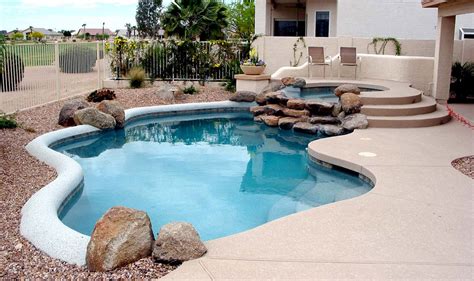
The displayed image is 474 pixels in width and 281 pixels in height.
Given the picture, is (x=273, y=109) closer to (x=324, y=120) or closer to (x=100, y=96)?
(x=324, y=120)

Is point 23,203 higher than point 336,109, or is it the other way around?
point 336,109

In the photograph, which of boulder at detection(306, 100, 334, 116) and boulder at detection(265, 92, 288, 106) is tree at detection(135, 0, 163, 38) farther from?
boulder at detection(306, 100, 334, 116)

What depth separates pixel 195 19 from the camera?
25953mm

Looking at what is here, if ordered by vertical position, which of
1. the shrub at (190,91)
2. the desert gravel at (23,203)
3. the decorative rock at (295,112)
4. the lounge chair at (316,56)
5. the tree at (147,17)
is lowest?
the desert gravel at (23,203)

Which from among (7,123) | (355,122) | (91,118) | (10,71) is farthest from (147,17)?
(355,122)

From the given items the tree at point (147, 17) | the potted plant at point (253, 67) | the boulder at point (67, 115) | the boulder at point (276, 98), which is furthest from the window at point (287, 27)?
the tree at point (147, 17)

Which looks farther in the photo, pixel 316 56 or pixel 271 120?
pixel 316 56

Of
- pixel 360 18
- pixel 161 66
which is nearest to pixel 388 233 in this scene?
pixel 161 66

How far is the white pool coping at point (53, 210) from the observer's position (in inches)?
179

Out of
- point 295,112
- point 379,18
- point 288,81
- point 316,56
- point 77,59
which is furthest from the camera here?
point 379,18

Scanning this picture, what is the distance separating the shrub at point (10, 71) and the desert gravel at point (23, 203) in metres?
0.78

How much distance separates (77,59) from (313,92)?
748 centimetres

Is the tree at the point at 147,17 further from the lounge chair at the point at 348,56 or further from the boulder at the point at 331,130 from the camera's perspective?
the boulder at the point at 331,130

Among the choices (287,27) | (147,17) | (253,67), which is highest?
(147,17)
